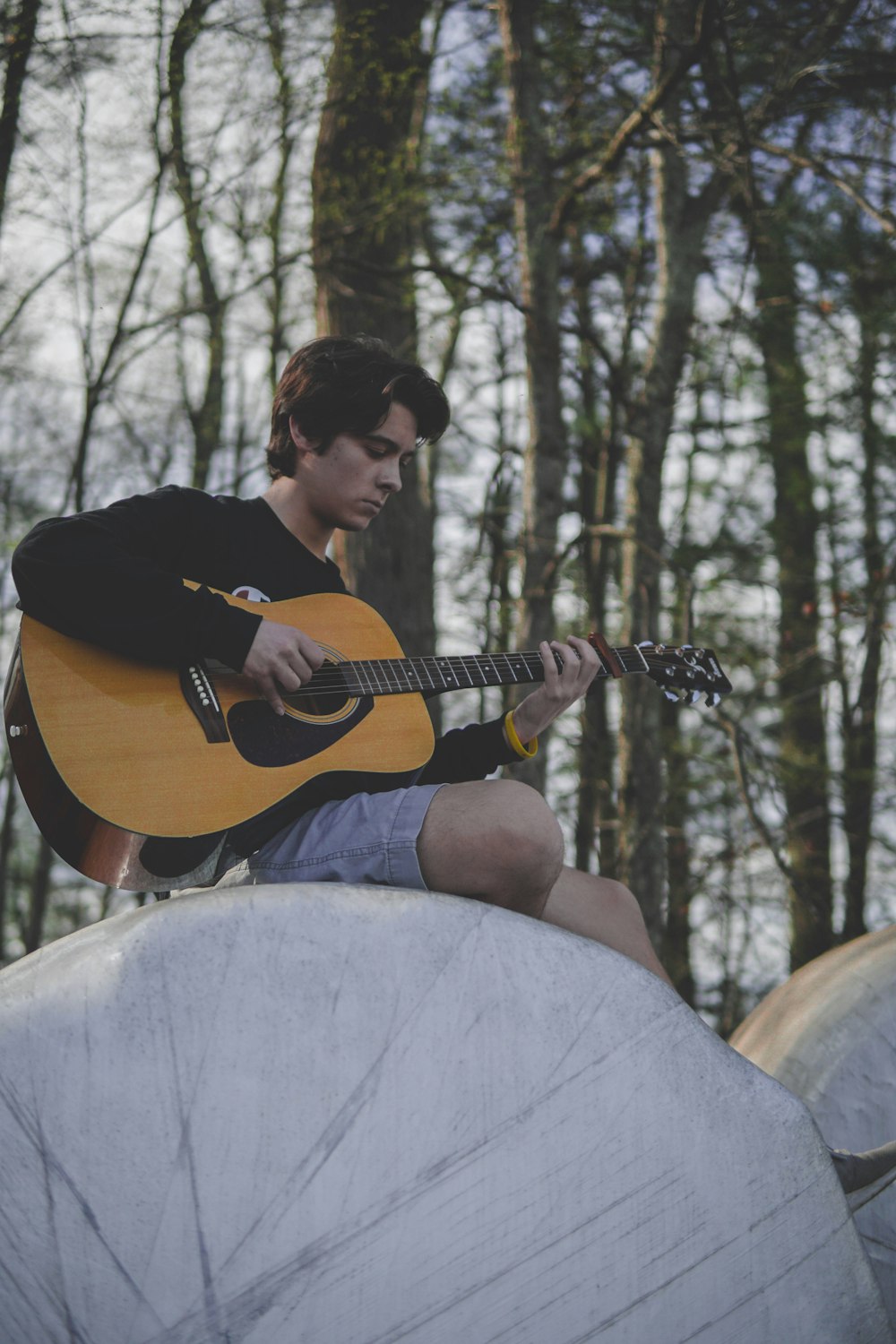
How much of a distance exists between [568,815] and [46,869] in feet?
15.0

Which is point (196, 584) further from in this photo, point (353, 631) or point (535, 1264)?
point (535, 1264)

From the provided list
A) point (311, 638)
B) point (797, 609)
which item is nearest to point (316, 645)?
point (311, 638)

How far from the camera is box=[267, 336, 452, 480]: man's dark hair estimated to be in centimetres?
295

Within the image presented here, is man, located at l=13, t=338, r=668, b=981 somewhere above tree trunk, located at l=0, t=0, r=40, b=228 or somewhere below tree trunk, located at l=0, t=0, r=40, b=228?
below

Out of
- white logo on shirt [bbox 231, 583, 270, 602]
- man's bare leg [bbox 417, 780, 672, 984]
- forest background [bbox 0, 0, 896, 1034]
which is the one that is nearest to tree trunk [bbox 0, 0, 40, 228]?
forest background [bbox 0, 0, 896, 1034]

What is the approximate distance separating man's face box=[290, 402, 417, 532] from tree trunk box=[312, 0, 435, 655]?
9.44 ft

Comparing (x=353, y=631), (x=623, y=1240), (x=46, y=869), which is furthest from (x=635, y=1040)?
(x=46, y=869)

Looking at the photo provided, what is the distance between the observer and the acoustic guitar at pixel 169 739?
2.31 meters

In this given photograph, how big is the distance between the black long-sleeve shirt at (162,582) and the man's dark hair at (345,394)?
341 mm

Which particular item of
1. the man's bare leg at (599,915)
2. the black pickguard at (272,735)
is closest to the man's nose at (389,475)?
the black pickguard at (272,735)

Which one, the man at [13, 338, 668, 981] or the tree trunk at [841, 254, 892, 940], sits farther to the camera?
the tree trunk at [841, 254, 892, 940]

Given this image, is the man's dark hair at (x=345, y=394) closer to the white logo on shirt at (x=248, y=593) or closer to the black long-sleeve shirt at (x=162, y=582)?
the black long-sleeve shirt at (x=162, y=582)

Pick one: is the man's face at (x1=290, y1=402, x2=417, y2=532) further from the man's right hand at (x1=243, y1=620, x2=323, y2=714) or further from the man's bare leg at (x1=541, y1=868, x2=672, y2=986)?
the man's bare leg at (x1=541, y1=868, x2=672, y2=986)

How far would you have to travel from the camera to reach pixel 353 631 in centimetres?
283
